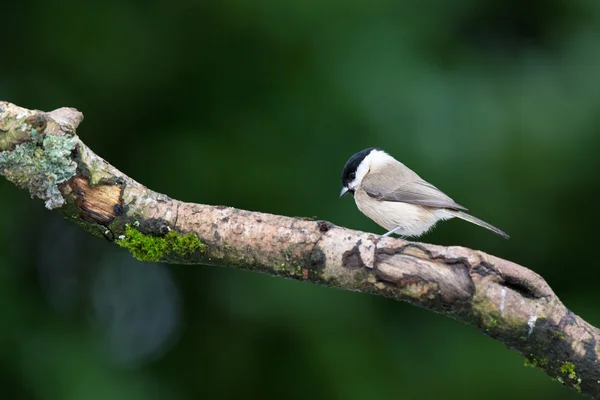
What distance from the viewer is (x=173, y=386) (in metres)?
4.45

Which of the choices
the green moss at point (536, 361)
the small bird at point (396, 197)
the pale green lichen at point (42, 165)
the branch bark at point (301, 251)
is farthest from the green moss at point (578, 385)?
the pale green lichen at point (42, 165)

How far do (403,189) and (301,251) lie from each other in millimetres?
1429

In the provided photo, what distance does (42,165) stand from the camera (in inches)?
96.3

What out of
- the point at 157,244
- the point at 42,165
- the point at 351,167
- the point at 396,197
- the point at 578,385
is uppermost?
the point at 351,167

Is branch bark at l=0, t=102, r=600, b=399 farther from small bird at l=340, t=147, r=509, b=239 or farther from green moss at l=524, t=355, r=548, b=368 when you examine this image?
small bird at l=340, t=147, r=509, b=239

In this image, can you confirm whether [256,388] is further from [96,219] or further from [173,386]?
[96,219]

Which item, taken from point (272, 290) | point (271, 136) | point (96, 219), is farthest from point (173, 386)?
point (96, 219)

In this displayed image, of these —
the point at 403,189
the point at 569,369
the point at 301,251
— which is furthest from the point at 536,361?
the point at 403,189

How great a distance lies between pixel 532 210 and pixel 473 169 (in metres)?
0.54

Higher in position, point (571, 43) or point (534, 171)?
point (571, 43)

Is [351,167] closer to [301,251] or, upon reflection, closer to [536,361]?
[301,251]

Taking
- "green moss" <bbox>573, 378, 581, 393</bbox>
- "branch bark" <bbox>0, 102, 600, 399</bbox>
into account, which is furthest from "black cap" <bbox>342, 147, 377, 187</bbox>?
"green moss" <bbox>573, 378, 581, 393</bbox>

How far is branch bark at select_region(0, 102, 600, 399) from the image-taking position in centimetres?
234

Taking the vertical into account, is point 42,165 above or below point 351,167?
below
